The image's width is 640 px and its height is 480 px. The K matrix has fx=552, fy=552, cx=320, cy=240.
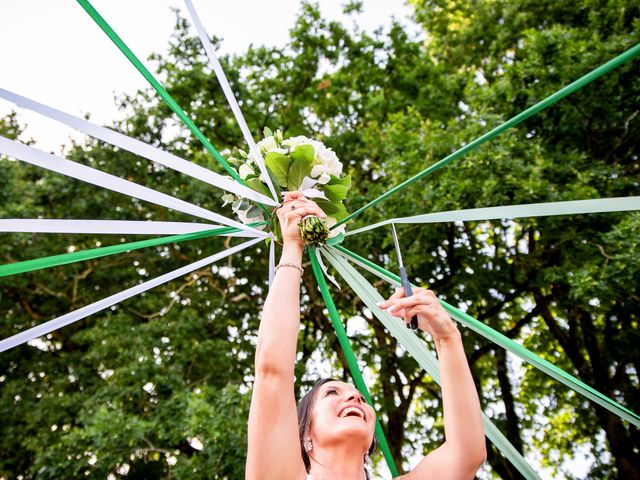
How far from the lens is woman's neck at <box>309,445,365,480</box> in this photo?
68.8 inches

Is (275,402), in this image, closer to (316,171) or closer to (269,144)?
(316,171)

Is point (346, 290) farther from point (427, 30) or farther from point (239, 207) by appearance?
point (239, 207)

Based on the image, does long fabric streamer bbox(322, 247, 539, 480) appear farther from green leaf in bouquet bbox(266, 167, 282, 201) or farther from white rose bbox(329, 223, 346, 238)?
green leaf in bouquet bbox(266, 167, 282, 201)

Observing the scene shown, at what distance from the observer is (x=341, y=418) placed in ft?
5.96

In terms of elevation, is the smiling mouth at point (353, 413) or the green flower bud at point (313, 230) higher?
the green flower bud at point (313, 230)

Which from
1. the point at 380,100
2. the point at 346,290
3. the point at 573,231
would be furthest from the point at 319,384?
the point at 380,100

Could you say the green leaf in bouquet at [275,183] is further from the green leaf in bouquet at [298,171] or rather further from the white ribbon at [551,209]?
the white ribbon at [551,209]

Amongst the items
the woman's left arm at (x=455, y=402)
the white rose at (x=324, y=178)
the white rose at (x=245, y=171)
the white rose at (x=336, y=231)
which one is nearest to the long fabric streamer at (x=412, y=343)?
the white rose at (x=336, y=231)

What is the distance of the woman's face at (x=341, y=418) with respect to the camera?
1.77m

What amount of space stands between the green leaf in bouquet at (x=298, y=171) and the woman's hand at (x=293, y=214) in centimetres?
16

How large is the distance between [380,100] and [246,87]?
201 cm

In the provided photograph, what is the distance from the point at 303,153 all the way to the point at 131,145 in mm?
649

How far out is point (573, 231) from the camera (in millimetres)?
6035

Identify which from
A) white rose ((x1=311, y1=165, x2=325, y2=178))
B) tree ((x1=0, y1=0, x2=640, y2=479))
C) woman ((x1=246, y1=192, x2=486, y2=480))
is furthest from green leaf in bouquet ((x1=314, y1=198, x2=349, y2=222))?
tree ((x1=0, y1=0, x2=640, y2=479))
